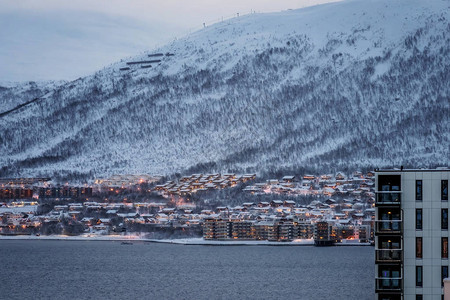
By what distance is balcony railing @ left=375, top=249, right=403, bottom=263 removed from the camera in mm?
38719

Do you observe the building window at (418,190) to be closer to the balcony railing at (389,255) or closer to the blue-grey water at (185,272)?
the balcony railing at (389,255)

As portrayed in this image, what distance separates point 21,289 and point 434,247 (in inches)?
2706

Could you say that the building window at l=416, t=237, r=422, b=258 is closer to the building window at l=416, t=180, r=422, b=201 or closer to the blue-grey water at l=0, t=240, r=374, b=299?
the building window at l=416, t=180, r=422, b=201

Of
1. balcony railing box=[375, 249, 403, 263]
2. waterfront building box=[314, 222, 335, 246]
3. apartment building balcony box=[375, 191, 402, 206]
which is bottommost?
waterfront building box=[314, 222, 335, 246]

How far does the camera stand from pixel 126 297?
93.9 meters

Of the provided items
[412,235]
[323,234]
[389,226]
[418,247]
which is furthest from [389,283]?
[323,234]

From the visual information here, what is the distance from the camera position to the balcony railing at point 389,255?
127ft

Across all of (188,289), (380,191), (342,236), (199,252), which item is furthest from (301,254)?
(380,191)

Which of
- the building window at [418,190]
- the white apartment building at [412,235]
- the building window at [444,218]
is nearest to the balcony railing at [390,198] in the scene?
the white apartment building at [412,235]

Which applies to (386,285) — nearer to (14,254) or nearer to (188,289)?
(188,289)

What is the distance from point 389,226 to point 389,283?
192 cm

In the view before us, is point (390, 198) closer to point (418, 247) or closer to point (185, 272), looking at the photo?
point (418, 247)

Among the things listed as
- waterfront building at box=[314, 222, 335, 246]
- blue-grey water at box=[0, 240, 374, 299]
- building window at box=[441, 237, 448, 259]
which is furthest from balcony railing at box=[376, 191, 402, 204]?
waterfront building at box=[314, 222, 335, 246]

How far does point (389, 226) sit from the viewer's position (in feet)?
129
